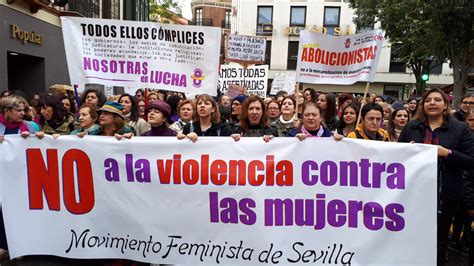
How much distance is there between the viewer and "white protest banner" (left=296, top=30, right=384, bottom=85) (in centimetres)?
463

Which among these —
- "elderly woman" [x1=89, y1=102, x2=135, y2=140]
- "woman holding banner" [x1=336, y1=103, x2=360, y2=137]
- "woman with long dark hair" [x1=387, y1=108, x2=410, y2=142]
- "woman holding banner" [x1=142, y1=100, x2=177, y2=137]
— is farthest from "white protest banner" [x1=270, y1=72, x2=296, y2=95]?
"elderly woman" [x1=89, y1=102, x2=135, y2=140]

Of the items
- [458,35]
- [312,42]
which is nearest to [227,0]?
[458,35]

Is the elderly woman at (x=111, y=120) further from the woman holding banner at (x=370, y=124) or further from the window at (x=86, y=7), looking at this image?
the window at (x=86, y=7)

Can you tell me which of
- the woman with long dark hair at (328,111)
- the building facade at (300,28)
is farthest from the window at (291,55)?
the woman with long dark hair at (328,111)

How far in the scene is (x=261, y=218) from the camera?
3377 mm

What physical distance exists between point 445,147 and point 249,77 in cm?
664

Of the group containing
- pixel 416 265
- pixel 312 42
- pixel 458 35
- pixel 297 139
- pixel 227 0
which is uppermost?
pixel 227 0

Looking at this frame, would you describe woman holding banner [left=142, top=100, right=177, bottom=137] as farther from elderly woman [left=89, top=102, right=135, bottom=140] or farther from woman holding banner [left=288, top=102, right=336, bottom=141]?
woman holding banner [left=288, top=102, right=336, bottom=141]

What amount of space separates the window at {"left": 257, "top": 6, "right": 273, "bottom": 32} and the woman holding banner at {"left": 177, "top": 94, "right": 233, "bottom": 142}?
3046 centimetres

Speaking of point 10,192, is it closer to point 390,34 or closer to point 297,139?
point 297,139

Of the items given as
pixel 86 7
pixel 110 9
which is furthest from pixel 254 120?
pixel 110 9

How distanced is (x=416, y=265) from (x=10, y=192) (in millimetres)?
3443

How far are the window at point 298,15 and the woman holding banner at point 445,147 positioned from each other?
31316 millimetres

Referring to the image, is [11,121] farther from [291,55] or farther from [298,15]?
[298,15]
